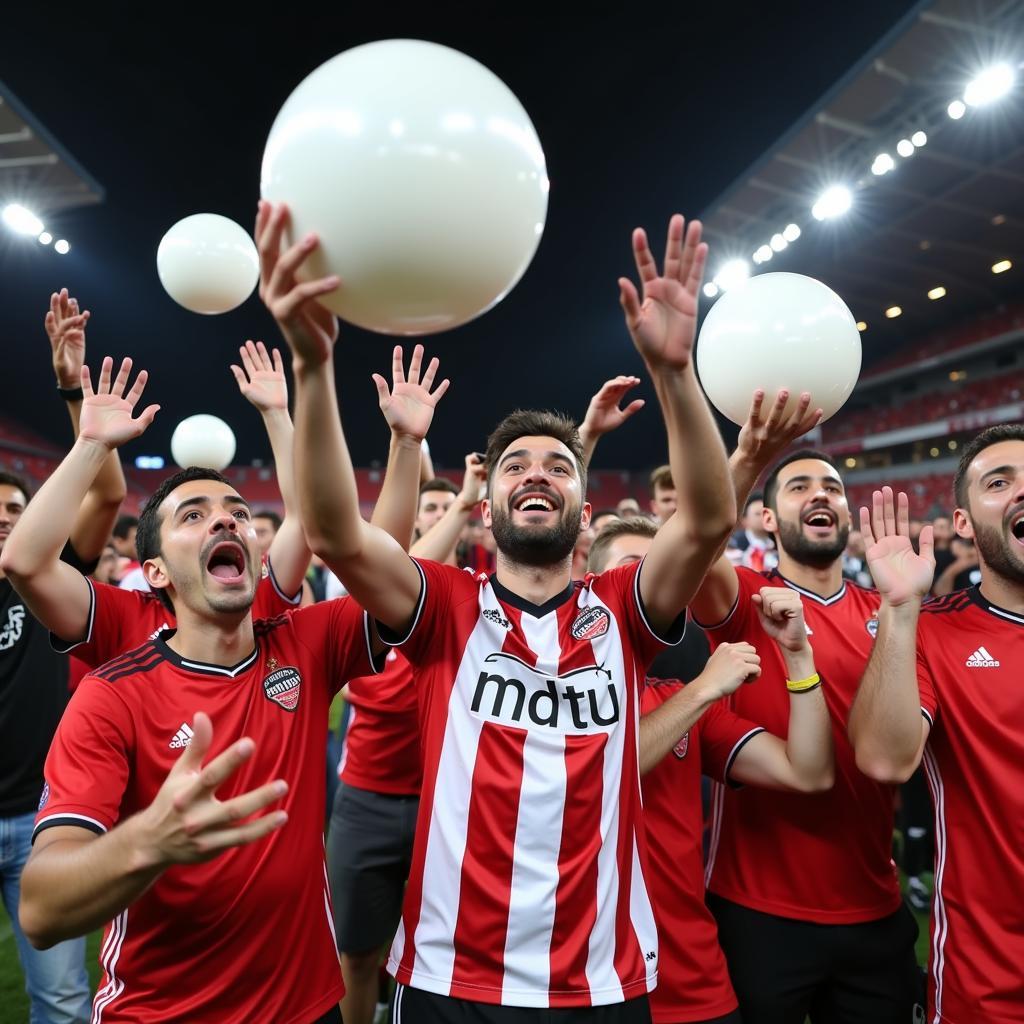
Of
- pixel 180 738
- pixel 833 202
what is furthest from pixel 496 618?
pixel 833 202

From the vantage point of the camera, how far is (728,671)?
77.1 inches

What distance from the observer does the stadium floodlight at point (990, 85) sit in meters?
9.63

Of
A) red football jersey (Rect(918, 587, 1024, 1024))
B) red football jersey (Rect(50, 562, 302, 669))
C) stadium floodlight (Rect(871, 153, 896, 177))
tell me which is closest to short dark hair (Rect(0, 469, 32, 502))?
red football jersey (Rect(50, 562, 302, 669))

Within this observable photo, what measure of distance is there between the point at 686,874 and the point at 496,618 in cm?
89

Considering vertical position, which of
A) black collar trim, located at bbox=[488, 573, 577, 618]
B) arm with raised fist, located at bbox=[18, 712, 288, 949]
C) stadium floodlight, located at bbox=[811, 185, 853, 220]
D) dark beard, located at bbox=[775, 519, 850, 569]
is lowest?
arm with raised fist, located at bbox=[18, 712, 288, 949]

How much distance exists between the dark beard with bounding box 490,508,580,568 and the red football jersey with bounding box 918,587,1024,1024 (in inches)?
41.0

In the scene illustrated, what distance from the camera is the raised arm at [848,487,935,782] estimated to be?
1.84 metres

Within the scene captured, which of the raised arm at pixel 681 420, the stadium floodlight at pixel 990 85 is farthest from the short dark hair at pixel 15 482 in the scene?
the stadium floodlight at pixel 990 85

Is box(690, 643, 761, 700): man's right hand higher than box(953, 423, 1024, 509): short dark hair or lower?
lower

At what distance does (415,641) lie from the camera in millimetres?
1864

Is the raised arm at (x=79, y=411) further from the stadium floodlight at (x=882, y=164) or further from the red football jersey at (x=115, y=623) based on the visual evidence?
the stadium floodlight at (x=882, y=164)

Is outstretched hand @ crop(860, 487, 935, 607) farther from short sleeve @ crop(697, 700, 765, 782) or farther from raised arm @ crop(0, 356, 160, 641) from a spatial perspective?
raised arm @ crop(0, 356, 160, 641)

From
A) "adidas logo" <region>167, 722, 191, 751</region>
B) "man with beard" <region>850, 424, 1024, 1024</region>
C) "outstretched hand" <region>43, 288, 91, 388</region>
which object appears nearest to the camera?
"adidas logo" <region>167, 722, 191, 751</region>

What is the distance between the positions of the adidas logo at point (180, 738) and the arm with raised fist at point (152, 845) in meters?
0.39
